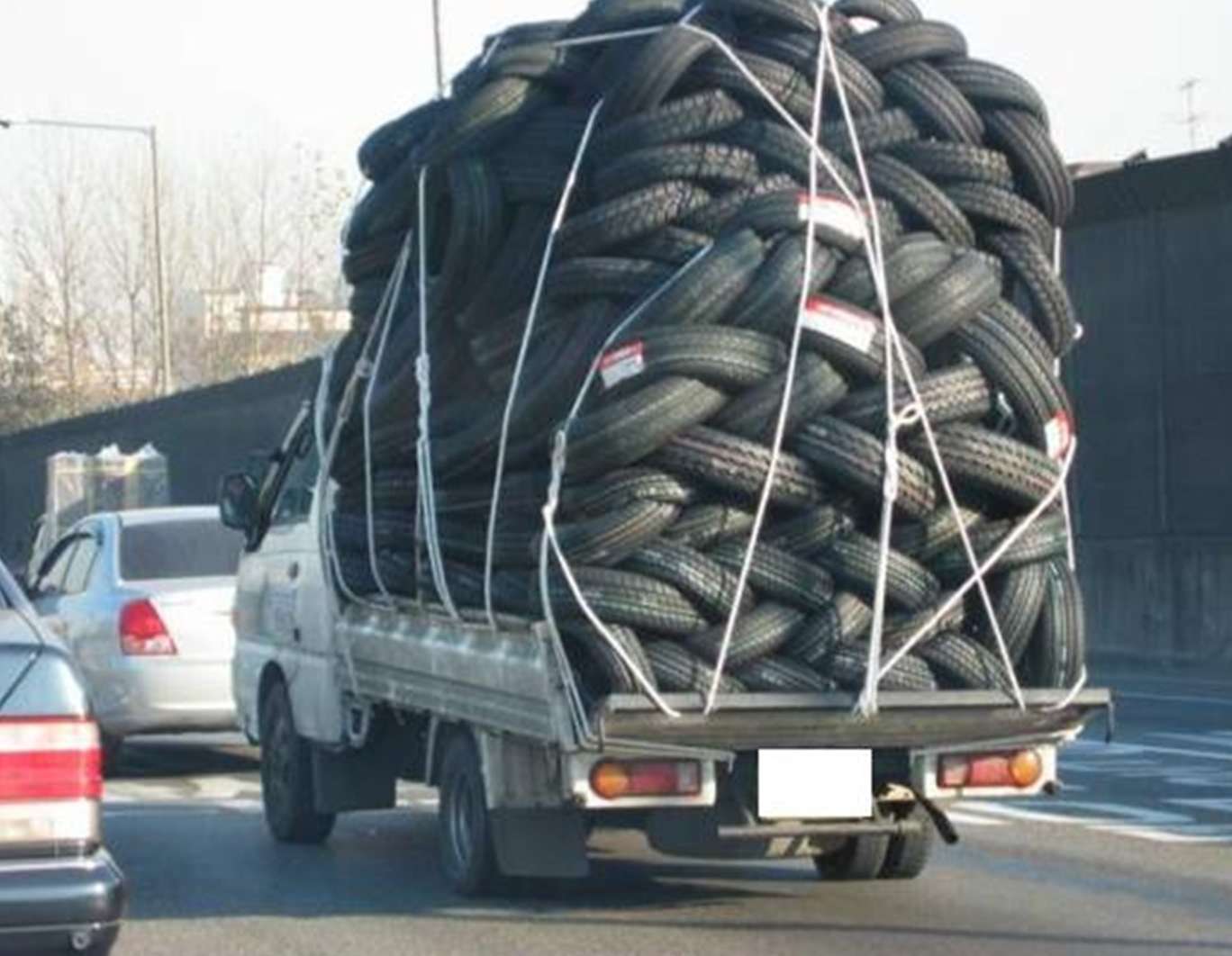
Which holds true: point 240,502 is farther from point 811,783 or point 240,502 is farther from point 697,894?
point 811,783

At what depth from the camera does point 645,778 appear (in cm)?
1079

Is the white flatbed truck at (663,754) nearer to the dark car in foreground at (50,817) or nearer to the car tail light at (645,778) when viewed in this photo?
the car tail light at (645,778)

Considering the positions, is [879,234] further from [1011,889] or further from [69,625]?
[69,625]

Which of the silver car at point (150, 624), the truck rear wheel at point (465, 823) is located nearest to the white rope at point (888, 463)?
the truck rear wheel at point (465, 823)

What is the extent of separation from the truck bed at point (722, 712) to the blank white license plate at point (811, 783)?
0.21ft

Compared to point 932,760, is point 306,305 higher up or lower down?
higher up

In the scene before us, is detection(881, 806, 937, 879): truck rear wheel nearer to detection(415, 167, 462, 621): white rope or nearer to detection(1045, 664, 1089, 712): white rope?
detection(1045, 664, 1089, 712): white rope

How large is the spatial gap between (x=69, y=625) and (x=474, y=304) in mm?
7076

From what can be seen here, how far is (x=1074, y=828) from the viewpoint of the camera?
578 inches

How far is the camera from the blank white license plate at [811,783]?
1087 cm

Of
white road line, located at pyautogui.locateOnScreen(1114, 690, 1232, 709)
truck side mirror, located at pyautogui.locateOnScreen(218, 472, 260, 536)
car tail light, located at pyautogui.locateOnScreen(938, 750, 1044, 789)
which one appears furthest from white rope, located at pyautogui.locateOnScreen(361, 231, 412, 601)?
white road line, located at pyautogui.locateOnScreen(1114, 690, 1232, 709)

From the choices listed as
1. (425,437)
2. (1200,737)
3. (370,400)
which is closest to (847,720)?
(425,437)

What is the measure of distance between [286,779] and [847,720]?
14.0ft

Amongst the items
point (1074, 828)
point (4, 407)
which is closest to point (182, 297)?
point (4, 407)
